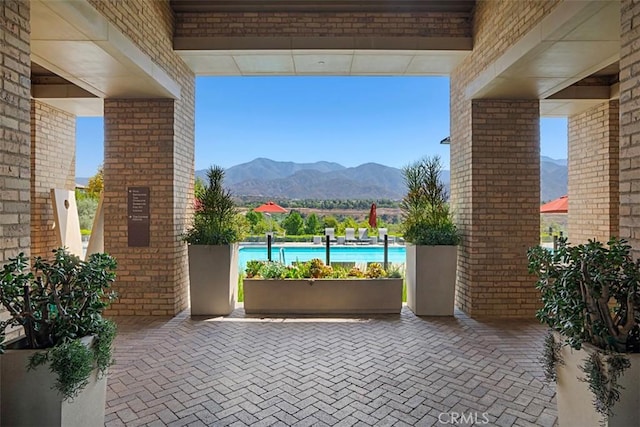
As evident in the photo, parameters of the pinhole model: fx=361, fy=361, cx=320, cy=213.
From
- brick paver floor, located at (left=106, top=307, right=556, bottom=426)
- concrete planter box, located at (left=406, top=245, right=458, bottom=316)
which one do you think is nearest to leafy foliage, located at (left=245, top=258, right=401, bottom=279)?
concrete planter box, located at (left=406, top=245, right=458, bottom=316)

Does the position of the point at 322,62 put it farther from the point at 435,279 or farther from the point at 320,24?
the point at 435,279

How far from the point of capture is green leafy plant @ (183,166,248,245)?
5562 millimetres

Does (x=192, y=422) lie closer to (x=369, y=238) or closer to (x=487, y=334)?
(x=487, y=334)

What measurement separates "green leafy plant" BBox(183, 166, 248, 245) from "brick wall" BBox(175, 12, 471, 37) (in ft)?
6.99

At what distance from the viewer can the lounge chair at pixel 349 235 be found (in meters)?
15.6

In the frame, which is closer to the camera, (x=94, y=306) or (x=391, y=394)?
(x=94, y=306)

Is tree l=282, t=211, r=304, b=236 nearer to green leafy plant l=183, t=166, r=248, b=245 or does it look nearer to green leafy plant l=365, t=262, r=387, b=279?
green leafy plant l=183, t=166, r=248, b=245

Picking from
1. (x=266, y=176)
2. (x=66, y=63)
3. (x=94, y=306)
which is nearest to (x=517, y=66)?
(x=94, y=306)

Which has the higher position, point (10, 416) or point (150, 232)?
point (150, 232)

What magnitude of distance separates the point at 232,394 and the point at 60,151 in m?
6.28

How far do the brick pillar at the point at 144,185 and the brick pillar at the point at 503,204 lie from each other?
461 cm

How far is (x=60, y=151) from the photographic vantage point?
6918 mm

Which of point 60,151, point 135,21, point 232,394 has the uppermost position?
point 135,21

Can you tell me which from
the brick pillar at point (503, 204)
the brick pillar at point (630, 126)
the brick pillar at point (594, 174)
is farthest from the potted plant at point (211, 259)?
the brick pillar at point (594, 174)
